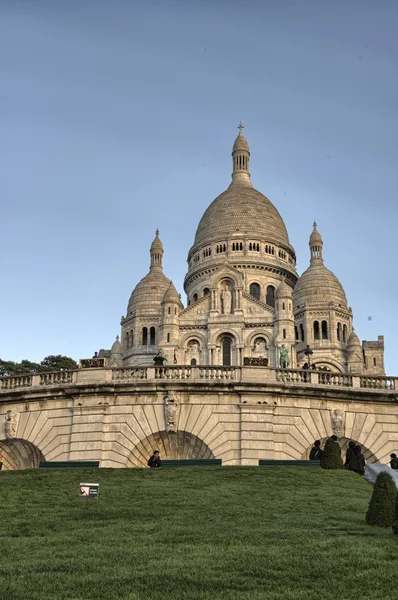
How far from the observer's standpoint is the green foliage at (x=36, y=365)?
9219 centimetres

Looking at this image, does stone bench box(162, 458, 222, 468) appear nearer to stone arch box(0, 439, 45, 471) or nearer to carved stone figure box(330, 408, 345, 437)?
carved stone figure box(330, 408, 345, 437)

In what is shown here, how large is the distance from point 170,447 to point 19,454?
5.73 metres

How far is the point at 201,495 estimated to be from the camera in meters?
18.7

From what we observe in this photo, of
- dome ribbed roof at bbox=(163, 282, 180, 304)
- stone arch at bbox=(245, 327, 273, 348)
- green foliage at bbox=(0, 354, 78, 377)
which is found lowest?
green foliage at bbox=(0, 354, 78, 377)

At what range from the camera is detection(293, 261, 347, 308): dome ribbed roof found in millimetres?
108625

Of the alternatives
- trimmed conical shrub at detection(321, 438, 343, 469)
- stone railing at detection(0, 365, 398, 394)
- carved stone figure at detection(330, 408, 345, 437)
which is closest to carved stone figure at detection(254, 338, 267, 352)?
stone railing at detection(0, 365, 398, 394)

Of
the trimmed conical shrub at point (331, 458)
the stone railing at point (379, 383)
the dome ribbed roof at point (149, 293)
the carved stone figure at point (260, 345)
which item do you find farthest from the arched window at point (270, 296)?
the trimmed conical shrub at point (331, 458)

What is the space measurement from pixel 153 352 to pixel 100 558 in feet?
322

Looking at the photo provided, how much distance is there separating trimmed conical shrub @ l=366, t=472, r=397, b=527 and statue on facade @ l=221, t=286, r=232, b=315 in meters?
87.8

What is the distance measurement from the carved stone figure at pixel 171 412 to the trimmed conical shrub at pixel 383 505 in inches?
484

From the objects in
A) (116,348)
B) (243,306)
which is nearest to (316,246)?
(243,306)

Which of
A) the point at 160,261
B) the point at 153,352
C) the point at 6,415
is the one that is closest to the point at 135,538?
Answer: the point at 6,415

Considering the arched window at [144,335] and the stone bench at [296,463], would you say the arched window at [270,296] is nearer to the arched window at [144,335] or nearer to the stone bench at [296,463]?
the arched window at [144,335]

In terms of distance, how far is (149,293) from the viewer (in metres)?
116
